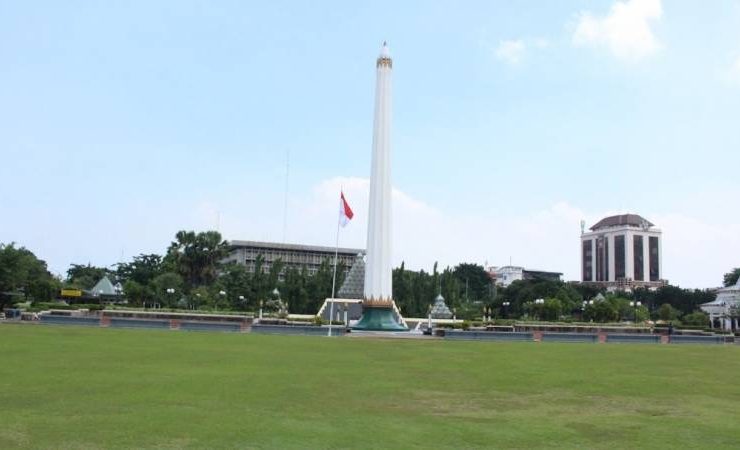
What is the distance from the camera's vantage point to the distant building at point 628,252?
152000mm

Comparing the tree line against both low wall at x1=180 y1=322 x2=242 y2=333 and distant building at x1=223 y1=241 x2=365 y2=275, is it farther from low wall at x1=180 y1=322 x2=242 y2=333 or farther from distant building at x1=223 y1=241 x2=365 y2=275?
distant building at x1=223 y1=241 x2=365 y2=275

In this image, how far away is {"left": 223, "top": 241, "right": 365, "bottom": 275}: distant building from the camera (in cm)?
12888

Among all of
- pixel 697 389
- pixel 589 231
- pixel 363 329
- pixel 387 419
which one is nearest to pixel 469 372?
pixel 697 389

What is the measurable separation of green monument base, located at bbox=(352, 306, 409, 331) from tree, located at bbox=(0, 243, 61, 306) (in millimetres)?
26940

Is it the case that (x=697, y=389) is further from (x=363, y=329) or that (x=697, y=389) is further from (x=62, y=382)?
(x=363, y=329)

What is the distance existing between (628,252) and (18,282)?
418 ft

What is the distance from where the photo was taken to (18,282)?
55531 millimetres

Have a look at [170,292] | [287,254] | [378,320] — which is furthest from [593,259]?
[378,320]

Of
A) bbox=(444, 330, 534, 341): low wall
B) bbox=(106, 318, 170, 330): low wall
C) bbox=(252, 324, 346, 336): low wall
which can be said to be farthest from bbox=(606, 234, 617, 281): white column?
bbox=(106, 318, 170, 330): low wall

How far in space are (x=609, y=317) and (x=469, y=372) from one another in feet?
166

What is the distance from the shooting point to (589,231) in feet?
553

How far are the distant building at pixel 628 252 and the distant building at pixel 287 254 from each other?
58.3 metres

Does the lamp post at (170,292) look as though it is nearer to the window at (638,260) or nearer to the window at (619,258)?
the window at (619,258)


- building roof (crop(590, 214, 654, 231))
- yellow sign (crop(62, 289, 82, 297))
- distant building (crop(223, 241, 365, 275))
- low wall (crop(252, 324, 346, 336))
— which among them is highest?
building roof (crop(590, 214, 654, 231))
